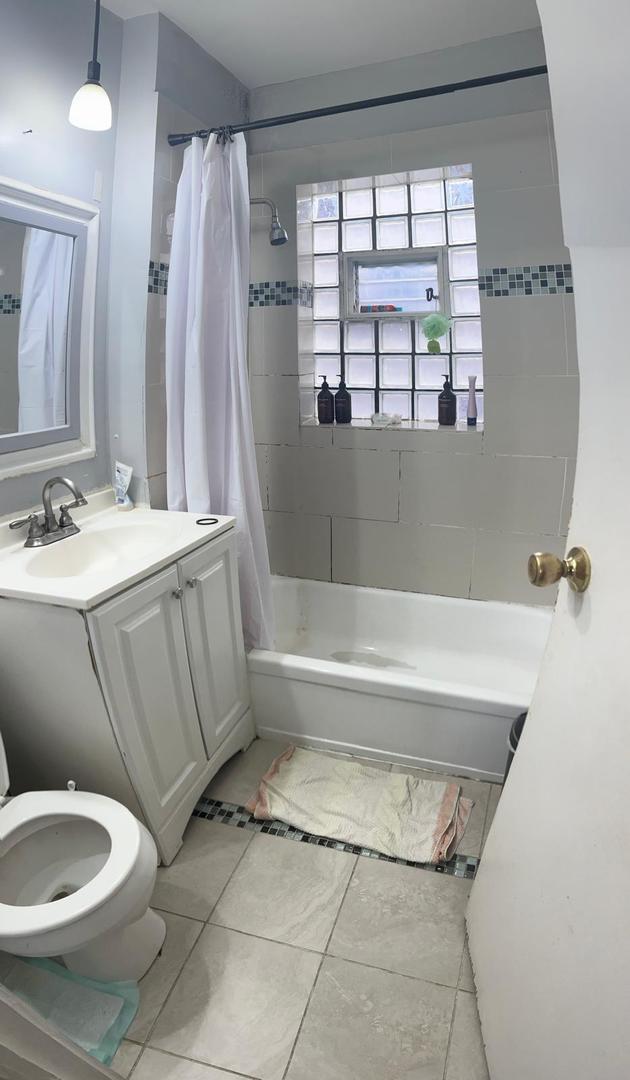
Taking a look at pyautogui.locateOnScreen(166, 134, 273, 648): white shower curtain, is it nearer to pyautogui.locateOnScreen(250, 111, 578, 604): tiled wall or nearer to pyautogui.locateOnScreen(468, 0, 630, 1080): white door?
pyautogui.locateOnScreen(250, 111, 578, 604): tiled wall

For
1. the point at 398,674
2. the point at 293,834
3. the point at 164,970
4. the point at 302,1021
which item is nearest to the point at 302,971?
the point at 302,1021

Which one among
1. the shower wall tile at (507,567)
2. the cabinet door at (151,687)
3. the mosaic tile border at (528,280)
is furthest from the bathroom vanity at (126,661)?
the mosaic tile border at (528,280)

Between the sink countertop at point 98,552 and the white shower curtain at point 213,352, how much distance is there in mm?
196

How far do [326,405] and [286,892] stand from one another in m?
2.02

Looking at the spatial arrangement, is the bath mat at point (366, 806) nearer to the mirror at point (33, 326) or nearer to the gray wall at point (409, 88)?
the mirror at point (33, 326)

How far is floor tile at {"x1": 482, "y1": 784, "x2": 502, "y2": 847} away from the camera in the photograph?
2049mm

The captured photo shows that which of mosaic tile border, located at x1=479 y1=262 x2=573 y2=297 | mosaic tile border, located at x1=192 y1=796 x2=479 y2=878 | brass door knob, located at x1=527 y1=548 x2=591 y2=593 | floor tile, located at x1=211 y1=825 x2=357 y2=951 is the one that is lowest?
floor tile, located at x1=211 y1=825 x2=357 y2=951

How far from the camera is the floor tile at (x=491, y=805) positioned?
6.72 ft

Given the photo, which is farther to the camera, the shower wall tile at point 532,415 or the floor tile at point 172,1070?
the shower wall tile at point 532,415

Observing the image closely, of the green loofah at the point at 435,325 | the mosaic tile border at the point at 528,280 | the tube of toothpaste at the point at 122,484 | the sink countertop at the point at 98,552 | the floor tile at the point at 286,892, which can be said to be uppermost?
the mosaic tile border at the point at 528,280

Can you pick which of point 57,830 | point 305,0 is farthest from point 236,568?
point 305,0

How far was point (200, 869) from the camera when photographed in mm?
1922

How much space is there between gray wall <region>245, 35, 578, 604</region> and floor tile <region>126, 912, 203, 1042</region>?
1.70 m

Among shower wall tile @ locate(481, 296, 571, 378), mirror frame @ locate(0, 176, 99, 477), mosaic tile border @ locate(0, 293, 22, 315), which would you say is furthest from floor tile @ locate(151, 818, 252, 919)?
shower wall tile @ locate(481, 296, 571, 378)
